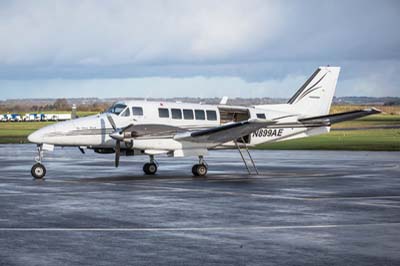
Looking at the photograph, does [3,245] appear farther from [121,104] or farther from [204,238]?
[121,104]

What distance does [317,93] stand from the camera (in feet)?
122

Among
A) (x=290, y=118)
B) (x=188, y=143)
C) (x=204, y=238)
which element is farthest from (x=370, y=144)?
(x=204, y=238)

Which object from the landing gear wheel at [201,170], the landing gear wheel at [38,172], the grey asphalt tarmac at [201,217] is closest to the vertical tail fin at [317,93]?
the grey asphalt tarmac at [201,217]

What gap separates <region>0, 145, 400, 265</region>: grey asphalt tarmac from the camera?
13.6 m

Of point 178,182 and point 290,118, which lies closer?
point 178,182

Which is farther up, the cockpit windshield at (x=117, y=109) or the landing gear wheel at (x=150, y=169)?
the cockpit windshield at (x=117, y=109)

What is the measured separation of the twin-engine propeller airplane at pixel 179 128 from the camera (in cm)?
3123

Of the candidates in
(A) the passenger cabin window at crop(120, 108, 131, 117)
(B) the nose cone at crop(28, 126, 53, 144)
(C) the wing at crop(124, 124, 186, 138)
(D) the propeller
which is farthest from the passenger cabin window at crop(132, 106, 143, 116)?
(B) the nose cone at crop(28, 126, 53, 144)

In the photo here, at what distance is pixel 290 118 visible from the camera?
35500 mm

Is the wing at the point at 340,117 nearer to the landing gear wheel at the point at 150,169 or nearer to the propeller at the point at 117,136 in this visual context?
the landing gear wheel at the point at 150,169

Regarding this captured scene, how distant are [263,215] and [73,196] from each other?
718 cm

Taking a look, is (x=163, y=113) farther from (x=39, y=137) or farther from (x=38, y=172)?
(x=38, y=172)

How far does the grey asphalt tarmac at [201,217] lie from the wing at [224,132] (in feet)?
5.20

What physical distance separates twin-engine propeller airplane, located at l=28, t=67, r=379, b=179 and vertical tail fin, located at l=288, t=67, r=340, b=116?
0.18 ft
